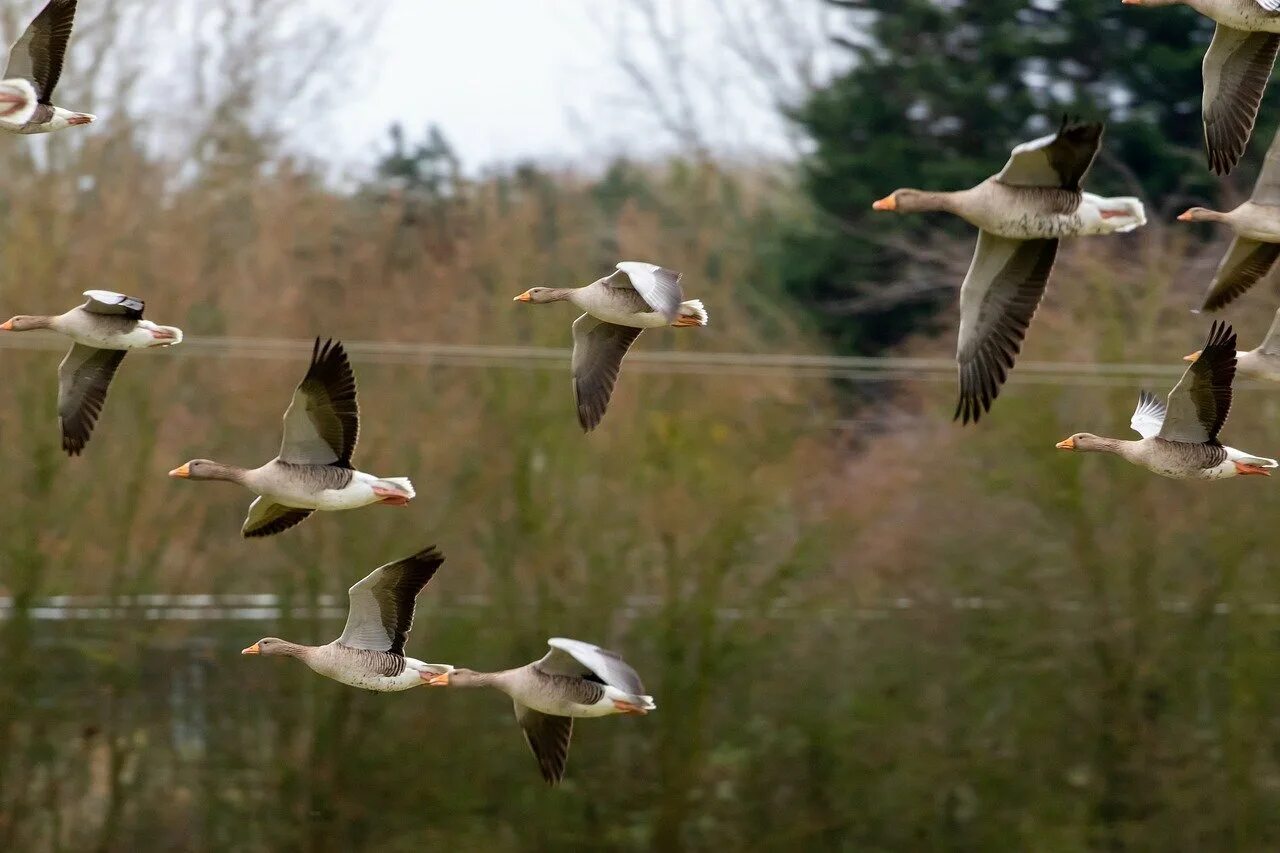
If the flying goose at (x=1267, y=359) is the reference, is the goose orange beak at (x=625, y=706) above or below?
below

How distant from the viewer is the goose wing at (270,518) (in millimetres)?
8086

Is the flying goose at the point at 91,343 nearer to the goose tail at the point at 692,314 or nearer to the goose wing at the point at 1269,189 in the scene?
the goose tail at the point at 692,314

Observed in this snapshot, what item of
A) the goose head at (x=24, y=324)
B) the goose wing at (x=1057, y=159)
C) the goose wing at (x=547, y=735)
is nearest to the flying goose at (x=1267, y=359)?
the goose wing at (x=1057, y=159)

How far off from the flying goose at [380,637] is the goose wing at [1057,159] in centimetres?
278

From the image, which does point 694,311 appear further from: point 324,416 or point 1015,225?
point 324,416

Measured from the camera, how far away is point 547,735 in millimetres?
8359

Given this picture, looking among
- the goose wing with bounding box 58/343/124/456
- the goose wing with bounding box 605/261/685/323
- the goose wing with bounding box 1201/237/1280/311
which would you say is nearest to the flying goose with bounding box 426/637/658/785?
the goose wing with bounding box 605/261/685/323

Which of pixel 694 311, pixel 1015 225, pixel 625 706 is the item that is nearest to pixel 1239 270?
pixel 1015 225

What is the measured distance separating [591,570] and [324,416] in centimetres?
662

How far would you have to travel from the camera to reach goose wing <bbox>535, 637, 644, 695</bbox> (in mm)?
7016

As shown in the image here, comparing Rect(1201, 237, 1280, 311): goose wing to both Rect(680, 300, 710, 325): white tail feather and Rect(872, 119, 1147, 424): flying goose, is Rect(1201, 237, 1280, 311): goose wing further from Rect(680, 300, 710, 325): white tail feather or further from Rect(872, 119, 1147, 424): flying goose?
Rect(680, 300, 710, 325): white tail feather

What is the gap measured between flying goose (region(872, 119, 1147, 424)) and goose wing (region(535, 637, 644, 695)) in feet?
5.99

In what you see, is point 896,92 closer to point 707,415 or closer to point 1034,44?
point 1034,44

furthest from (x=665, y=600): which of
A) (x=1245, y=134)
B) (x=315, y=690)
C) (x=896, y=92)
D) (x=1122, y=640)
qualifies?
(x=896, y=92)
